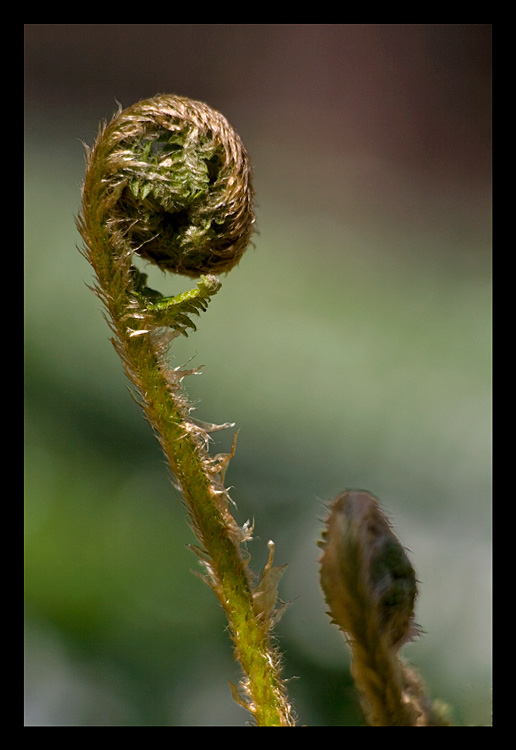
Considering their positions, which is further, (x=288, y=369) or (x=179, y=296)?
(x=288, y=369)

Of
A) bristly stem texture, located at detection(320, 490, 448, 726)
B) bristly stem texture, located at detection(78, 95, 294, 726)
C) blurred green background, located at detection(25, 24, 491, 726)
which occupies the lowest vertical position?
bristly stem texture, located at detection(320, 490, 448, 726)

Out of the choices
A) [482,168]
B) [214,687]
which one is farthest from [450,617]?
[482,168]

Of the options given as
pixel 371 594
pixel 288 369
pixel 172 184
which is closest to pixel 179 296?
pixel 172 184

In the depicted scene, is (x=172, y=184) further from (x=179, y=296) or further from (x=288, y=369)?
(x=288, y=369)

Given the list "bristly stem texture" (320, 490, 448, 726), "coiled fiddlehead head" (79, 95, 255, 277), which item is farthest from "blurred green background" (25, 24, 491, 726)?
"coiled fiddlehead head" (79, 95, 255, 277)

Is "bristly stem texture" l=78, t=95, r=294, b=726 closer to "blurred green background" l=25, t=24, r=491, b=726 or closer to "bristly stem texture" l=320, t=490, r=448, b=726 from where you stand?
"bristly stem texture" l=320, t=490, r=448, b=726

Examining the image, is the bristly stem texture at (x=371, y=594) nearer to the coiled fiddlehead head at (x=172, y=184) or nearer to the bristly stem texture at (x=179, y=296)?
the bristly stem texture at (x=179, y=296)
